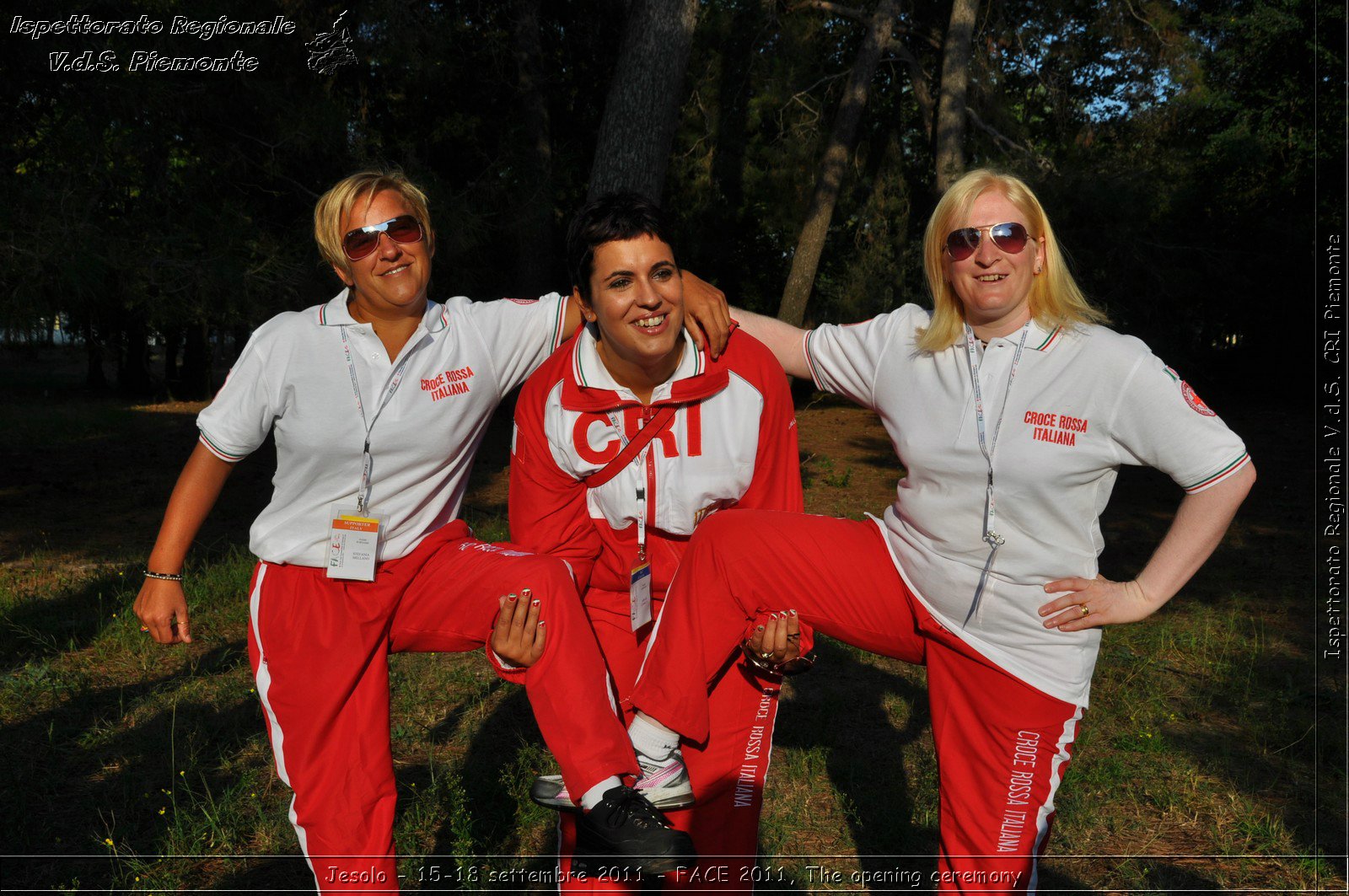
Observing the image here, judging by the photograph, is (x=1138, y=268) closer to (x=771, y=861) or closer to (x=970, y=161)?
(x=970, y=161)

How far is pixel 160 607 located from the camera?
3.15 metres

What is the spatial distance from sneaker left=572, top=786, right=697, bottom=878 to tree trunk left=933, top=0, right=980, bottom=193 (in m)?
12.0

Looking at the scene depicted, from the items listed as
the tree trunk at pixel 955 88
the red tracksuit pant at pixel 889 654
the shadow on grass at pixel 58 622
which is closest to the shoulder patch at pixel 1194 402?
the red tracksuit pant at pixel 889 654

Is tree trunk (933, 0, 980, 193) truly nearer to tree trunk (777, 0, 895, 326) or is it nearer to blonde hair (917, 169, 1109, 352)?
tree trunk (777, 0, 895, 326)

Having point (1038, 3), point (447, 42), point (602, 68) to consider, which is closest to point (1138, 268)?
point (1038, 3)

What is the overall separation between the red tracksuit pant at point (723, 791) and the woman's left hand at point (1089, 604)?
100 centimetres

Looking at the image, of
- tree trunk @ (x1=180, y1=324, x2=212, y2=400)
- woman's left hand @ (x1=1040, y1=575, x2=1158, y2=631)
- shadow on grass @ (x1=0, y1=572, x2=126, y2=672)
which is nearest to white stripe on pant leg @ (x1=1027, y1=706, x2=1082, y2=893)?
woman's left hand @ (x1=1040, y1=575, x2=1158, y2=631)

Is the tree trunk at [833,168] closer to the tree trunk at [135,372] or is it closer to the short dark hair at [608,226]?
the short dark hair at [608,226]

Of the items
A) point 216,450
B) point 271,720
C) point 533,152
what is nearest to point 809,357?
point 216,450

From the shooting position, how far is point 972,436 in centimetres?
289

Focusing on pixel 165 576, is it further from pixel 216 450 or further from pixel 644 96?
pixel 644 96

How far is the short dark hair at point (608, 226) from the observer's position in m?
3.19

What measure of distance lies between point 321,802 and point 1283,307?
18.2 meters

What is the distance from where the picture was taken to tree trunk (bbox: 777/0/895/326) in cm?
1403
